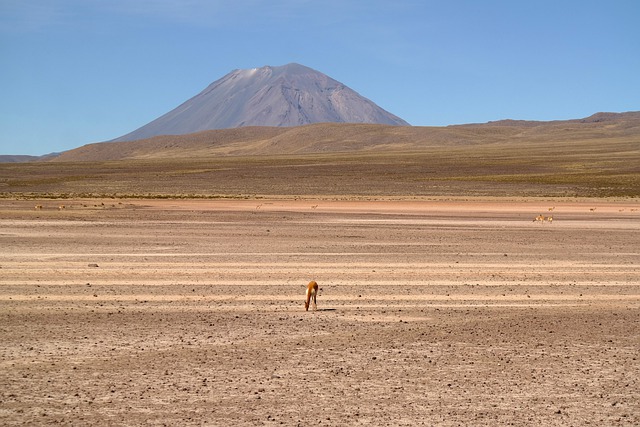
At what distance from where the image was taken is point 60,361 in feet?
31.4

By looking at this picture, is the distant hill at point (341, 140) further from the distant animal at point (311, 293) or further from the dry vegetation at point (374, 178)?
the distant animal at point (311, 293)

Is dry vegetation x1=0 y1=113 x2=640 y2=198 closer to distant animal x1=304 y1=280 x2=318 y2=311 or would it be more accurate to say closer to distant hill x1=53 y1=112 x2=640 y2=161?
distant hill x1=53 y1=112 x2=640 y2=161

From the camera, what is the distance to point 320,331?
37.2 ft

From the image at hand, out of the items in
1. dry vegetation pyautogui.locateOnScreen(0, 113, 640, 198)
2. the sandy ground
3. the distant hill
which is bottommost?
the sandy ground

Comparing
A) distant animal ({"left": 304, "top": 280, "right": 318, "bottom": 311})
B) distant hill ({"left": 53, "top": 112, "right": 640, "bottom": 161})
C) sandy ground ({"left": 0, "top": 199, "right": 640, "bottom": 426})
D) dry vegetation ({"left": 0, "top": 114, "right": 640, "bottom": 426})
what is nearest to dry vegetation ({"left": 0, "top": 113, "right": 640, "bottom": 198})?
distant hill ({"left": 53, "top": 112, "right": 640, "bottom": 161})

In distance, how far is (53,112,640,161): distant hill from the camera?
168m

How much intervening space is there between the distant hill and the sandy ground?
140 metres

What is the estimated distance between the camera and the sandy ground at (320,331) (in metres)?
7.97

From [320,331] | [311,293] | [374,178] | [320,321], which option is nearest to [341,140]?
[374,178]

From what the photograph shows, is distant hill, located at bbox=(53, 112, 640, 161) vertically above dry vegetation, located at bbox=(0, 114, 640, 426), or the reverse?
distant hill, located at bbox=(53, 112, 640, 161)

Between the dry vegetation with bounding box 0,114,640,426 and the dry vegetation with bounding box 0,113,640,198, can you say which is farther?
the dry vegetation with bounding box 0,113,640,198

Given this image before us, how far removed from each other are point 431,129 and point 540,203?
5598 inches

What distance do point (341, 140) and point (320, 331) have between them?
162 m

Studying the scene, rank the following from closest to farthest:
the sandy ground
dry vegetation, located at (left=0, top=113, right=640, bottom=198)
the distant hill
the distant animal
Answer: the sandy ground < the distant animal < dry vegetation, located at (left=0, top=113, right=640, bottom=198) < the distant hill
